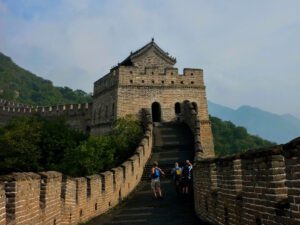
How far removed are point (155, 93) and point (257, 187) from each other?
27826mm

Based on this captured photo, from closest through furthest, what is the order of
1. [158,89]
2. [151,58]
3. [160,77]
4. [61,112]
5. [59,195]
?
[59,195] < [158,89] < [160,77] < [151,58] < [61,112]

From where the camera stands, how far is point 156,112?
3494 cm

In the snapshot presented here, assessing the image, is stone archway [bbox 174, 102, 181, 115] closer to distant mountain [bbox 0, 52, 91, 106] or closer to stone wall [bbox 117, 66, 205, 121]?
stone wall [bbox 117, 66, 205, 121]

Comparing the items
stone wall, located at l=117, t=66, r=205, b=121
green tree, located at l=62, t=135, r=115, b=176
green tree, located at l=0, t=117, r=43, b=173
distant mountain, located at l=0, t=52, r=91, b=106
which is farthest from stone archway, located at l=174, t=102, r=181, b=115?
distant mountain, located at l=0, t=52, r=91, b=106

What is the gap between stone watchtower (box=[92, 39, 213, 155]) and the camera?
111 feet

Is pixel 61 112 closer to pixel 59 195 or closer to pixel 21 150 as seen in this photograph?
pixel 21 150

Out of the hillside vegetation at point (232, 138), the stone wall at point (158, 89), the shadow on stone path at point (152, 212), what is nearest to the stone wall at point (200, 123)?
the stone wall at point (158, 89)

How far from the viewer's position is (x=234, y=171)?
809cm

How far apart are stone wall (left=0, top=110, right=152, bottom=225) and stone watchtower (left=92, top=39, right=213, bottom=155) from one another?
14.1 meters

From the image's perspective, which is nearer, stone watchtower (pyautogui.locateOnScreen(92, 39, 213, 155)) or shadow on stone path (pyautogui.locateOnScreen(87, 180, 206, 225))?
shadow on stone path (pyautogui.locateOnScreen(87, 180, 206, 225))

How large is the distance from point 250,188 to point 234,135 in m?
83.4

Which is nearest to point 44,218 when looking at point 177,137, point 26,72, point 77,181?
point 77,181

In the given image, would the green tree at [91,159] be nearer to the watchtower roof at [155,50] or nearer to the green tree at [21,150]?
the green tree at [21,150]

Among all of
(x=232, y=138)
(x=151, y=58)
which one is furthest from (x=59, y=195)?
(x=232, y=138)
